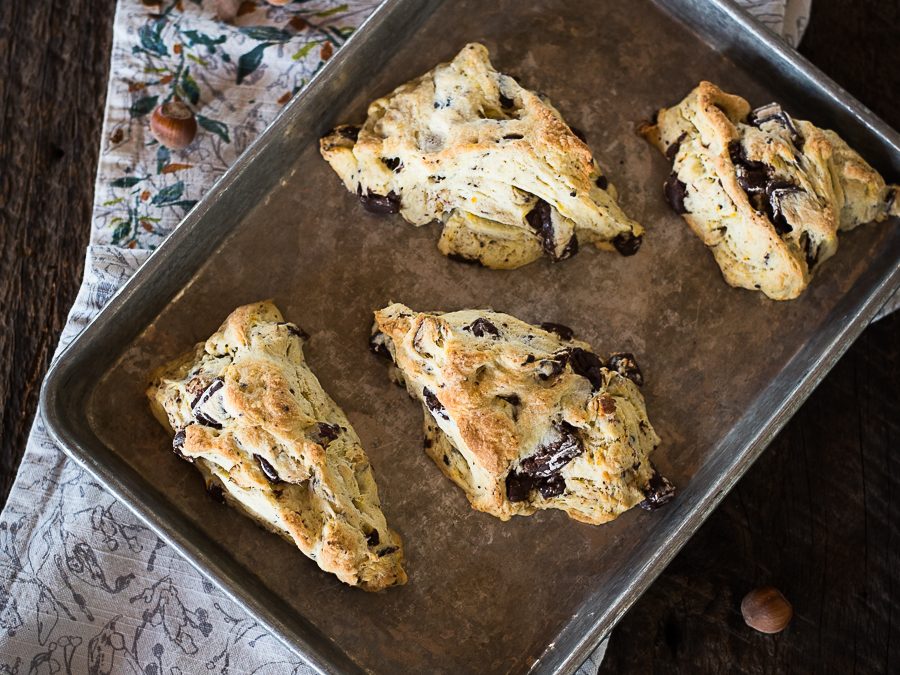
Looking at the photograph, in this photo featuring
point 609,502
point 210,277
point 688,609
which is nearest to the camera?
point 609,502

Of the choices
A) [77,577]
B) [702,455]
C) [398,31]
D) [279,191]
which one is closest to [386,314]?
[279,191]

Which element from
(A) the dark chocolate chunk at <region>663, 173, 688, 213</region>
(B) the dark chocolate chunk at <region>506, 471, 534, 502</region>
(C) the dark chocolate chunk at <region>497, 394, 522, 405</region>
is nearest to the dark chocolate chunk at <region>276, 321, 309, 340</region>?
(C) the dark chocolate chunk at <region>497, 394, 522, 405</region>

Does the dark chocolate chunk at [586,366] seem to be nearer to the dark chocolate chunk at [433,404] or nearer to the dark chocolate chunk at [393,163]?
the dark chocolate chunk at [433,404]

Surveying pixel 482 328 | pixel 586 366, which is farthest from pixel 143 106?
pixel 586 366

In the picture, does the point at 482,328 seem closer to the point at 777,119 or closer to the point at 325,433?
the point at 325,433

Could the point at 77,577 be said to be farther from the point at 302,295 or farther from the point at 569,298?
the point at 569,298

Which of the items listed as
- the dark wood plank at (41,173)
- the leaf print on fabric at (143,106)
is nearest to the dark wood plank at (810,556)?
the dark wood plank at (41,173)
